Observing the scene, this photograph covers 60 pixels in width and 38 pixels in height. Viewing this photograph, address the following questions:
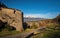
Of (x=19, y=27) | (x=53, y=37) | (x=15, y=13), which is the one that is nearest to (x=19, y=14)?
(x=15, y=13)

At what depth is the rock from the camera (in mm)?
20698

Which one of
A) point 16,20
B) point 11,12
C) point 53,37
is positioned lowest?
point 53,37

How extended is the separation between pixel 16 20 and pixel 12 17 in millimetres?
865

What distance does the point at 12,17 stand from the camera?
21688 millimetres

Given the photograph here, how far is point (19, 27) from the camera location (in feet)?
72.7

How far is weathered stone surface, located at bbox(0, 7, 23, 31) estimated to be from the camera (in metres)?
20.7

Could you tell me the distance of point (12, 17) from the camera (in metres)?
21.7

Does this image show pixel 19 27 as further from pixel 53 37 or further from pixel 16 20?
pixel 53 37

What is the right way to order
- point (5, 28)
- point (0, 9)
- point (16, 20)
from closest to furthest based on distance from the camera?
point (5, 28) < point (0, 9) < point (16, 20)

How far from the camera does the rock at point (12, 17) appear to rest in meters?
20.7

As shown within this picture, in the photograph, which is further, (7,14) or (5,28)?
(7,14)

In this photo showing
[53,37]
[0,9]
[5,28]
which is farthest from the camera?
[0,9]

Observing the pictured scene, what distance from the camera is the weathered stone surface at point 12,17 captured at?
20.7 meters

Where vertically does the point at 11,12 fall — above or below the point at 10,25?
above
